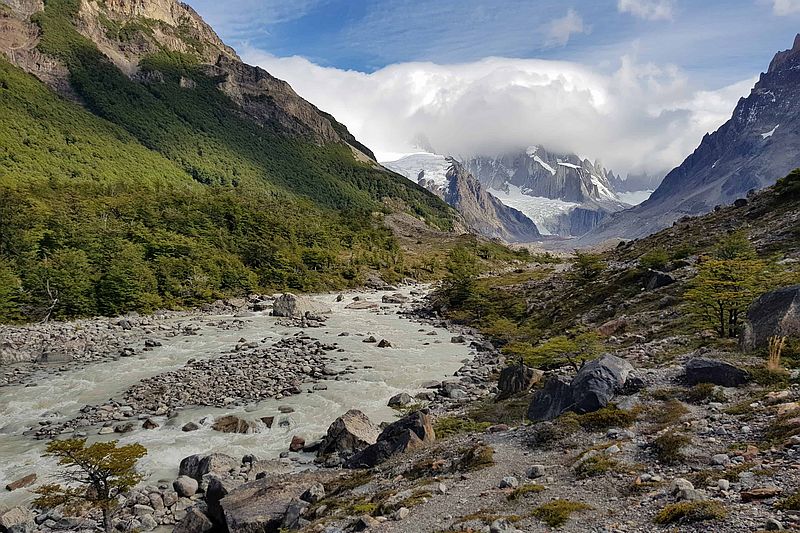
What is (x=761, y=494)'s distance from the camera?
345 inches

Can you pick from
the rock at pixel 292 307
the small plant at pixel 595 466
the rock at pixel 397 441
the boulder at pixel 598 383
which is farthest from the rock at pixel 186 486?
the rock at pixel 292 307

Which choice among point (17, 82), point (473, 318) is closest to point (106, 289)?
point (473, 318)

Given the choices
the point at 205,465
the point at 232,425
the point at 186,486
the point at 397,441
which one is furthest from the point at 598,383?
the point at 232,425

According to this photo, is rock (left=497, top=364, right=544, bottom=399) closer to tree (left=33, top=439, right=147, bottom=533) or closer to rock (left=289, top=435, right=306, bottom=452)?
rock (left=289, top=435, right=306, bottom=452)

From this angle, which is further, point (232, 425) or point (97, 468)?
point (232, 425)

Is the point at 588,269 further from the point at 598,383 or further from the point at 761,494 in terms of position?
the point at 761,494

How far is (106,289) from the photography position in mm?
57594

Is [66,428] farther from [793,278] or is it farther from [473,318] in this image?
[473,318]

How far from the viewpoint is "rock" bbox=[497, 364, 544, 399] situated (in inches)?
996

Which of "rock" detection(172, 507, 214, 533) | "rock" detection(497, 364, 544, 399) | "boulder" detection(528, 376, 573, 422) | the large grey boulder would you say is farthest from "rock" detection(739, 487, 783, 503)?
"rock" detection(497, 364, 544, 399)

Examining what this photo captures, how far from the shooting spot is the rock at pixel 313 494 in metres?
15.4

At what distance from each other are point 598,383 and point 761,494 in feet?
27.2

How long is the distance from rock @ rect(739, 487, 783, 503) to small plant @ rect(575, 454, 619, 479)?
3461 mm

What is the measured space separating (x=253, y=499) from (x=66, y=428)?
51.6 feet
